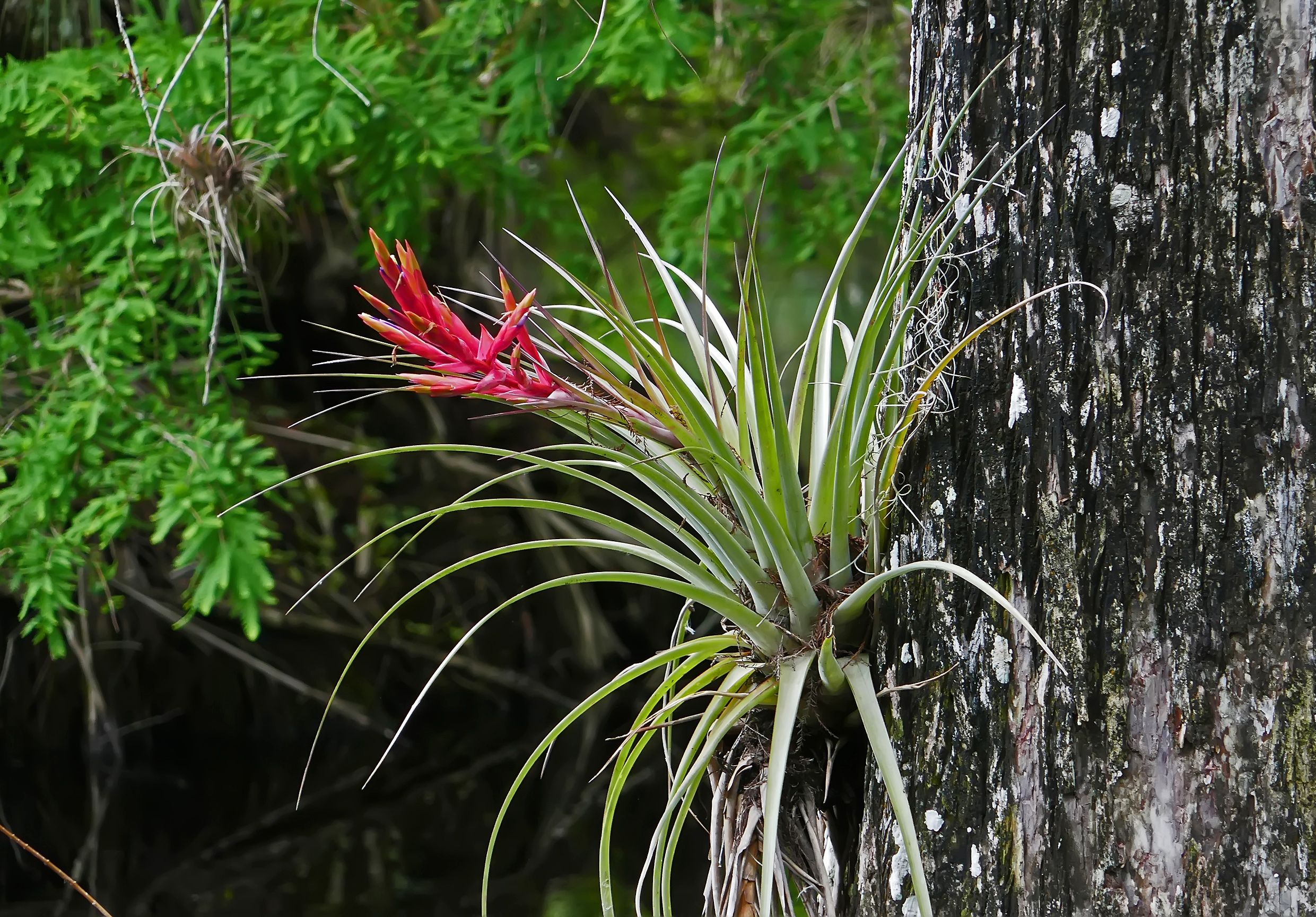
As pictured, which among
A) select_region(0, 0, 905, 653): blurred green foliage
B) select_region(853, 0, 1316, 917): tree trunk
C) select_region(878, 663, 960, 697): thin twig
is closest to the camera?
select_region(853, 0, 1316, 917): tree trunk

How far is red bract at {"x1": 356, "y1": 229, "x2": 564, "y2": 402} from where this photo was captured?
2.22ft

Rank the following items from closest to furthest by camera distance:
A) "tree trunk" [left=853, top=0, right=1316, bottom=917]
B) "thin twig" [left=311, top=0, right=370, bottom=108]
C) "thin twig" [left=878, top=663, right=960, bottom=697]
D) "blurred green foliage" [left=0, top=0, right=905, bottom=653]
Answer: "tree trunk" [left=853, top=0, right=1316, bottom=917]
"thin twig" [left=878, top=663, right=960, bottom=697]
"thin twig" [left=311, top=0, right=370, bottom=108]
"blurred green foliage" [left=0, top=0, right=905, bottom=653]

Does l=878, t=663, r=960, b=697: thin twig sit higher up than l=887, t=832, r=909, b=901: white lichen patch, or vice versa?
l=878, t=663, r=960, b=697: thin twig

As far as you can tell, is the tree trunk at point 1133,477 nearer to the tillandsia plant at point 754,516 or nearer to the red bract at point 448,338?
the tillandsia plant at point 754,516

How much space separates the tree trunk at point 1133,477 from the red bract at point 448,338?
0.30 m

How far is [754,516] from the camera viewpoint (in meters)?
0.81

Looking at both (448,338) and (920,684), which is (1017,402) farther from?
(448,338)

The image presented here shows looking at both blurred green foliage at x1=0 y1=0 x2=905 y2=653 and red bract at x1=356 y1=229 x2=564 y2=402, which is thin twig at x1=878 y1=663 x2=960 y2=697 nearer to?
red bract at x1=356 y1=229 x2=564 y2=402

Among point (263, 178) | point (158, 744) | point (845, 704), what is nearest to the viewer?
point (845, 704)

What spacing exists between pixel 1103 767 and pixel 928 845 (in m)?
0.14

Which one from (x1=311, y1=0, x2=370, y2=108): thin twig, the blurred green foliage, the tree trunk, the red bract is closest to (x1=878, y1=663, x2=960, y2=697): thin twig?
the tree trunk

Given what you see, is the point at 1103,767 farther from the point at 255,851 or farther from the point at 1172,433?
the point at 255,851

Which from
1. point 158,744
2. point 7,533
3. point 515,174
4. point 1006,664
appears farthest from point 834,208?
point 158,744

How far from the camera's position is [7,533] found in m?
2.51
